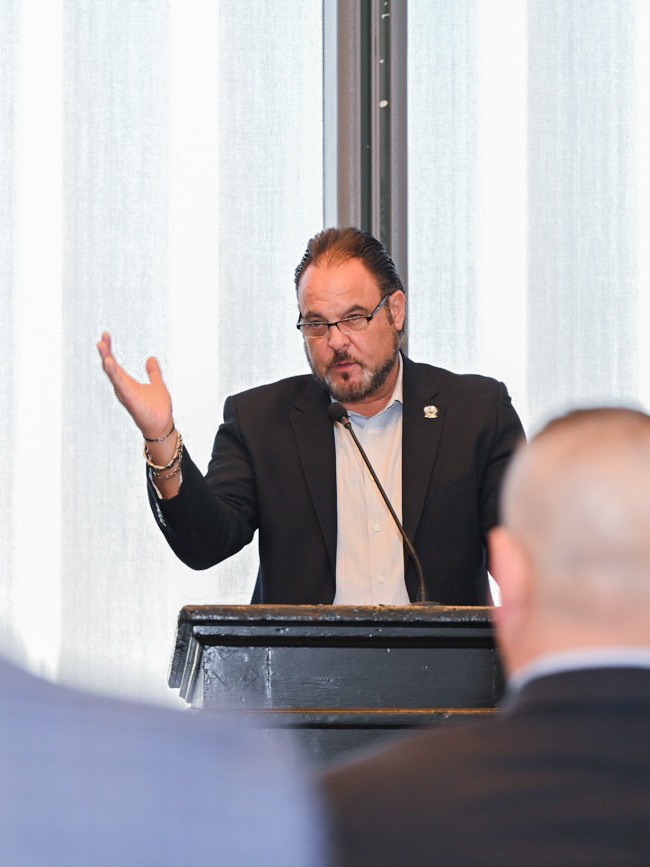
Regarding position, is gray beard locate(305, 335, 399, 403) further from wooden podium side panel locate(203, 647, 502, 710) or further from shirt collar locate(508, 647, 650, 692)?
shirt collar locate(508, 647, 650, 692)

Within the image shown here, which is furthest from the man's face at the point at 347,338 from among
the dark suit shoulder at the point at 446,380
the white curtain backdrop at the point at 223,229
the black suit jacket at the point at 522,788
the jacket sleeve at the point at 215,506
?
the black suit jacket at the point at 522,788

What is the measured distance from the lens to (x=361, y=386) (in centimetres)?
298

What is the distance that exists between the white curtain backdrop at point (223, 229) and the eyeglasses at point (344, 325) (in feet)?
3.39

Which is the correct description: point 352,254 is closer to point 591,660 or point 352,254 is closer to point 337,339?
Result: point 337,339

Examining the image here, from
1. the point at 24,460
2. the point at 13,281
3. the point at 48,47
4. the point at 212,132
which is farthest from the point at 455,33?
the point at 24,460

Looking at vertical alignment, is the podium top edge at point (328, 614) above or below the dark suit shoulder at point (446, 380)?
below

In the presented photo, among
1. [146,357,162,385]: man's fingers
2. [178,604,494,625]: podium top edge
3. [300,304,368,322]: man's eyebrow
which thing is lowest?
[178,604,494,625]: podium top edge

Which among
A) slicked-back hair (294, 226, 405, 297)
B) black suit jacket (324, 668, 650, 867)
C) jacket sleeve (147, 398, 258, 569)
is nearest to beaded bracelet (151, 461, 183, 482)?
jacket sleeve (147, 398, 258, 569)

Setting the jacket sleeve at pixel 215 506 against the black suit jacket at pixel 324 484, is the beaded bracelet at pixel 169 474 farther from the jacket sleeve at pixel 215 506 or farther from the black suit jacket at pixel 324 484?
the black suit jacket at pixel 324 484

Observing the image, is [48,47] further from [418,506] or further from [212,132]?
[418,506]

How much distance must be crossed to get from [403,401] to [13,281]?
148 centimetres

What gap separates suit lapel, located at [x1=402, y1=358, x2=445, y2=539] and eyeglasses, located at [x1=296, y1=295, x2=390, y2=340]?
0.65ft

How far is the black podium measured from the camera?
174 cm

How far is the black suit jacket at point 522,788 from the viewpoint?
0.54 metres
